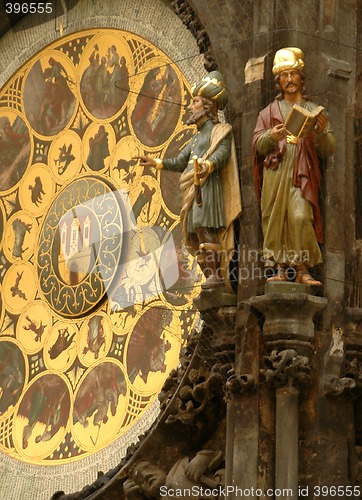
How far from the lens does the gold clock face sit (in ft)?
59.3

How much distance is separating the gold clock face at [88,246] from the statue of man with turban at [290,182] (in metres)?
1.96

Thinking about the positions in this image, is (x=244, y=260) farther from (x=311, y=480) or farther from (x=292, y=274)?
(x=311, y=480)

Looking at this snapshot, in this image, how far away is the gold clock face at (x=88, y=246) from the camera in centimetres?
1808

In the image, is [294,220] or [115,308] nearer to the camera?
[294,220]

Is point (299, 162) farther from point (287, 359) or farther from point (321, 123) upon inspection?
point (287, 359)

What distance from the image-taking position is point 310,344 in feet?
51.3

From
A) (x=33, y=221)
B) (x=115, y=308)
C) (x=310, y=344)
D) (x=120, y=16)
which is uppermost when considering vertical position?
(x=120, y=16)

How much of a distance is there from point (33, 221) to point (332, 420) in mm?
5120

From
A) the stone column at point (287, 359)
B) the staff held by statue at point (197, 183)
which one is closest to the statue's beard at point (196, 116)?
the staff held by statue at point (197, 183)

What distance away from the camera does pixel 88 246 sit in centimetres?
1898

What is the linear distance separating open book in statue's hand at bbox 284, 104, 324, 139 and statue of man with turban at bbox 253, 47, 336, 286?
0.04 meters

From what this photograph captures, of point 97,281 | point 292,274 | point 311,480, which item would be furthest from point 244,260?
point 97,281
